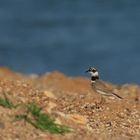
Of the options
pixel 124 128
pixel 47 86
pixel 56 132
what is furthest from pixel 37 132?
pixel 47 86

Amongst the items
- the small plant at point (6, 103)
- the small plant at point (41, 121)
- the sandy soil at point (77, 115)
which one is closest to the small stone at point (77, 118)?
the sandy soil at point (77, 115)

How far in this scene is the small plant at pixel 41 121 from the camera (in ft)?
33.4

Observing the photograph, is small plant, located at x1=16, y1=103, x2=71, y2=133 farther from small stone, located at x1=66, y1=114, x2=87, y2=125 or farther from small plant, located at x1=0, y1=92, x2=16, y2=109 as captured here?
small stone, located at x1=66, y1=114, x2=87, y2=125

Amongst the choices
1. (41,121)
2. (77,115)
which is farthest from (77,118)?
(41,121)

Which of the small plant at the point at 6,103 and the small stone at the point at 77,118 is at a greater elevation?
the small stone at the point at 77,118

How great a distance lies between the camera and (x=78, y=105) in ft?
40.3

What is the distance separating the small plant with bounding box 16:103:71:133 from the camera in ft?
33.4

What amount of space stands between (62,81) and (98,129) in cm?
515

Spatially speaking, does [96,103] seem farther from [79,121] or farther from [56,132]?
[56,132]

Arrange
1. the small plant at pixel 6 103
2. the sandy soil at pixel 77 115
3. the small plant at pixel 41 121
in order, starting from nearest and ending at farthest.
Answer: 1. the sandy soil at pixel 77 115
2. the small plant at pixel 41 121
3. the small plant at pixel 6 103

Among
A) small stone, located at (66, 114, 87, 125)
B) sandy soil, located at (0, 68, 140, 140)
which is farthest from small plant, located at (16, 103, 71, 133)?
small stone, located at (66, 114, 87, 125)

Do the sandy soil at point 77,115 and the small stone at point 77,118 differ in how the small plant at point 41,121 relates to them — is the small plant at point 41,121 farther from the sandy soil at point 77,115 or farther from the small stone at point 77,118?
the small stone at point 77,118

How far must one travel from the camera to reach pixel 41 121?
10.2 m

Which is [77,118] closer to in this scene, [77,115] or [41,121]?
[77,115]
